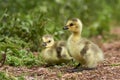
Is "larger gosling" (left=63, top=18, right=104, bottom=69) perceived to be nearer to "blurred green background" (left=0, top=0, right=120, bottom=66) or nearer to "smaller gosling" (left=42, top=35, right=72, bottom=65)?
"smaller gosling" (left=42, top=35, right=72, bottom=65)

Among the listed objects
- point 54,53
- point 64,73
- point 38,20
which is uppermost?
point 38,20

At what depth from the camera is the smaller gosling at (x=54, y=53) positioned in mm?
7266

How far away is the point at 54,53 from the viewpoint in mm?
7320

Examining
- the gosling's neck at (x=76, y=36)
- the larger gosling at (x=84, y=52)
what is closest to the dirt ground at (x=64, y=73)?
the larger gosling at (x=84, y=52)

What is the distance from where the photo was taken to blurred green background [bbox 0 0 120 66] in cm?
792

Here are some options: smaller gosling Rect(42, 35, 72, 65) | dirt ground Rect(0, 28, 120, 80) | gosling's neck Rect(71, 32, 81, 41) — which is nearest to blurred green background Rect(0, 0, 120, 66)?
smaller gosling Rect(42, 35, 72, 65)

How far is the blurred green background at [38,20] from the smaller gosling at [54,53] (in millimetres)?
229

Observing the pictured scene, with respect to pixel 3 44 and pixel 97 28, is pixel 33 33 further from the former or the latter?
pixel 97 28

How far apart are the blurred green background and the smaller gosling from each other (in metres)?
0.23

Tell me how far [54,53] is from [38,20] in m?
1.66

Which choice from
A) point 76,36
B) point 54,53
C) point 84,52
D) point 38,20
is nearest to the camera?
point 84,52

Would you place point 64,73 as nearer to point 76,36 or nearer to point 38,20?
point 76,36

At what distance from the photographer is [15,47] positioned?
25.2ft

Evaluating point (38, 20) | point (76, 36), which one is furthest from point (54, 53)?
point (38, 20)
